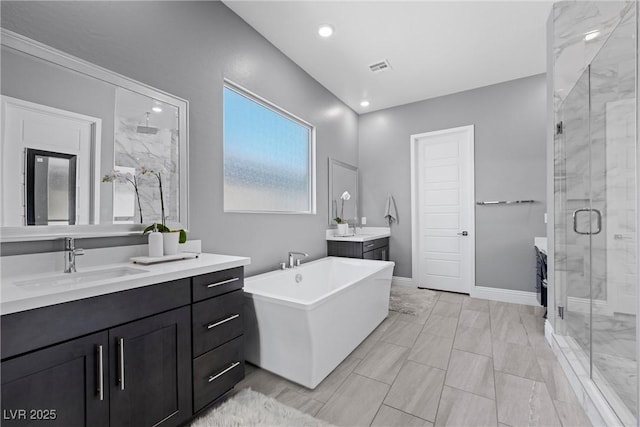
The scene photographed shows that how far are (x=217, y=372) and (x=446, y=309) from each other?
2699mm

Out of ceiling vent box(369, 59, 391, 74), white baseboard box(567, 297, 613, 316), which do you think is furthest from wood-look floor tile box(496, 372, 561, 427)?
ceiling vent box(369, 59, 391, 74)

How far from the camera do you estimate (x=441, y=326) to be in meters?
2.76

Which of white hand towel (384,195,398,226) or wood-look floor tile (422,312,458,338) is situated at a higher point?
white hand towel (384,195,398,226)

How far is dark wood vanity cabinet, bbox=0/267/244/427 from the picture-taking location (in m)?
0.90

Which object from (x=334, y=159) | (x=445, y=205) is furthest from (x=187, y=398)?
(x=445, y=205)

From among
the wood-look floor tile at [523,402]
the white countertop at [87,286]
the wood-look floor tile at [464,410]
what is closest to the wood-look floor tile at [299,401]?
the wood-look floor tile at [464,410]

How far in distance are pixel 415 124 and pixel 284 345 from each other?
364cm

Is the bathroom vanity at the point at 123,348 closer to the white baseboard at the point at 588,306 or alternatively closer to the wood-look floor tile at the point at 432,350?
the wood-look floor tile at the point at 432,350

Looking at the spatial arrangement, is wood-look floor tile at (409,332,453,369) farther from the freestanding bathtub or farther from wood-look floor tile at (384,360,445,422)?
the freestanding bathtub

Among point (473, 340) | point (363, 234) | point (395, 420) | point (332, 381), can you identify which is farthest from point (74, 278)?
point (363, 234)

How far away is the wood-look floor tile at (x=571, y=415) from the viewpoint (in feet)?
4.81

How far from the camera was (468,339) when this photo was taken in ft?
8.08

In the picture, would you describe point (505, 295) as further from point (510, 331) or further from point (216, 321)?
point (216, 321)

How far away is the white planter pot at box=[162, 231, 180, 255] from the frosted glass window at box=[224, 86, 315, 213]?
641mm
